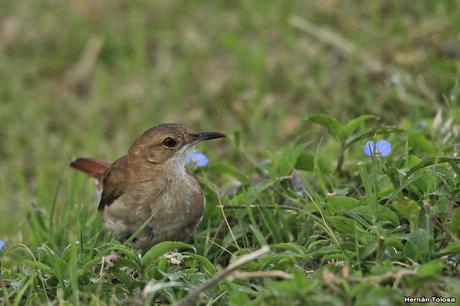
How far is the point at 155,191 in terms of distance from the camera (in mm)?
5301

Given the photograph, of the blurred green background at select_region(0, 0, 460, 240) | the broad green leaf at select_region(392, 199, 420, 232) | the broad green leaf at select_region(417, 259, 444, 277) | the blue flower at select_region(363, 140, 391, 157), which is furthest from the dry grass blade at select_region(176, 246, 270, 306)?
the blurred green background at select_region(0, 0, 460, 240)

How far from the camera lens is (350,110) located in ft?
24.9

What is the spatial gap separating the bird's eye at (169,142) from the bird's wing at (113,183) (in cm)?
31

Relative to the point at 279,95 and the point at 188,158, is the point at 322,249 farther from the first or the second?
the point at 279,95

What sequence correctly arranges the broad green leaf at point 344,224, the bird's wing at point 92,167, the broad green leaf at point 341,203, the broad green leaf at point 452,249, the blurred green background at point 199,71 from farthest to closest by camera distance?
1. the blurred green background at point 199,71
2. the bird's wing at point 92,167
3. the broad green leaf at point 341,203
4. the broad green leaf at point 344,224
5. the broad green leaf at point 452,249

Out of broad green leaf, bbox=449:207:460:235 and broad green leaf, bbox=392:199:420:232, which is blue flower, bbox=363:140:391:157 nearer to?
broad green leaf, bbox=392:199:420:232

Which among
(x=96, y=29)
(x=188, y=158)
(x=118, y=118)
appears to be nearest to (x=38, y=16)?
(x=96, y=29)

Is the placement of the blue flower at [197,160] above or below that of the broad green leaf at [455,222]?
below

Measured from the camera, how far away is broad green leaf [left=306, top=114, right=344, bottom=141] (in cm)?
511

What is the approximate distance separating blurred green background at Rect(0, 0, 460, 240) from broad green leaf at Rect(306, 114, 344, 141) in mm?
1760

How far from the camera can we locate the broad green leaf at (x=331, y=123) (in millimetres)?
5105

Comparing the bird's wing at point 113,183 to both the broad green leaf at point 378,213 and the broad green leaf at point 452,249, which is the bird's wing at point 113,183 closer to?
the broad green leaf at point 378,213

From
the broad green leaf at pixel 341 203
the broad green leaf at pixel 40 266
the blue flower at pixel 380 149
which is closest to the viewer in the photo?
the broad green leaf at pixel 40 266

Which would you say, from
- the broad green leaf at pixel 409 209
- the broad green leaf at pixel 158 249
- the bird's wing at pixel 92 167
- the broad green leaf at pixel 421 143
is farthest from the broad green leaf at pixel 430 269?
the bird's wing at pixel 92 167
